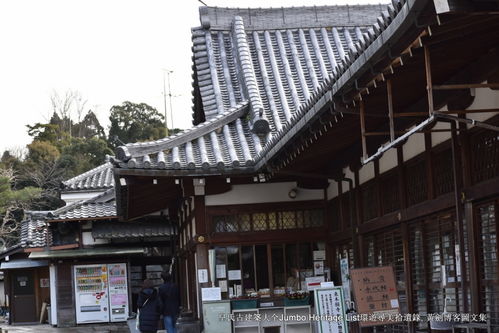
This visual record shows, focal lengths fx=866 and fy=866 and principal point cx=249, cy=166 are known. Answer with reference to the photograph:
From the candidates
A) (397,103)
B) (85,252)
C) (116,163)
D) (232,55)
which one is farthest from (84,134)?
(397,103)

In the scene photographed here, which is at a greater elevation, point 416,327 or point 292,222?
point 292,222

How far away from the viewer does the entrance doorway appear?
36031 mm

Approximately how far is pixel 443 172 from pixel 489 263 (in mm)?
1641

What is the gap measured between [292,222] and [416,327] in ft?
17.4

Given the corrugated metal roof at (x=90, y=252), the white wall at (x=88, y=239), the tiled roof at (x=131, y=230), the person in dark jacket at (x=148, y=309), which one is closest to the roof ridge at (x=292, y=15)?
the person in dark jacket at (x=148, y=309)

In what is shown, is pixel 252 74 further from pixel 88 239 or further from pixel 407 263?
pixel 88 239

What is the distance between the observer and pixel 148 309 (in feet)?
50.8

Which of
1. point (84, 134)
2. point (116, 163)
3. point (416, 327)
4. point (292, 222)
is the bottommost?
point (416, 327)

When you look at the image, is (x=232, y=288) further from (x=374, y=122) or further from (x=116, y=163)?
(x=374, y=122)

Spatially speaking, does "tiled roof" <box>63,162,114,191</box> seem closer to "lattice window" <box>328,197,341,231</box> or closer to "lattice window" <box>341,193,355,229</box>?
"lattice window" <box>328,197,341,231</box>

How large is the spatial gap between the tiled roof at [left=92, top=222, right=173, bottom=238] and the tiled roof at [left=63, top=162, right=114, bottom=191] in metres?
5.83

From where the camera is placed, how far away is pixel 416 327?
42.3ft

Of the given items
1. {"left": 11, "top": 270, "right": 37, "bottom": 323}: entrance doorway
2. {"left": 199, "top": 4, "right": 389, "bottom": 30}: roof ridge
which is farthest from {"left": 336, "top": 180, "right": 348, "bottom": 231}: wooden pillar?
{"left": 11, "top": 270, "right": 37, "bottom": 323}: entrance doorway

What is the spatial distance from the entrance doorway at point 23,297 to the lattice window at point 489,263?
28.6m
